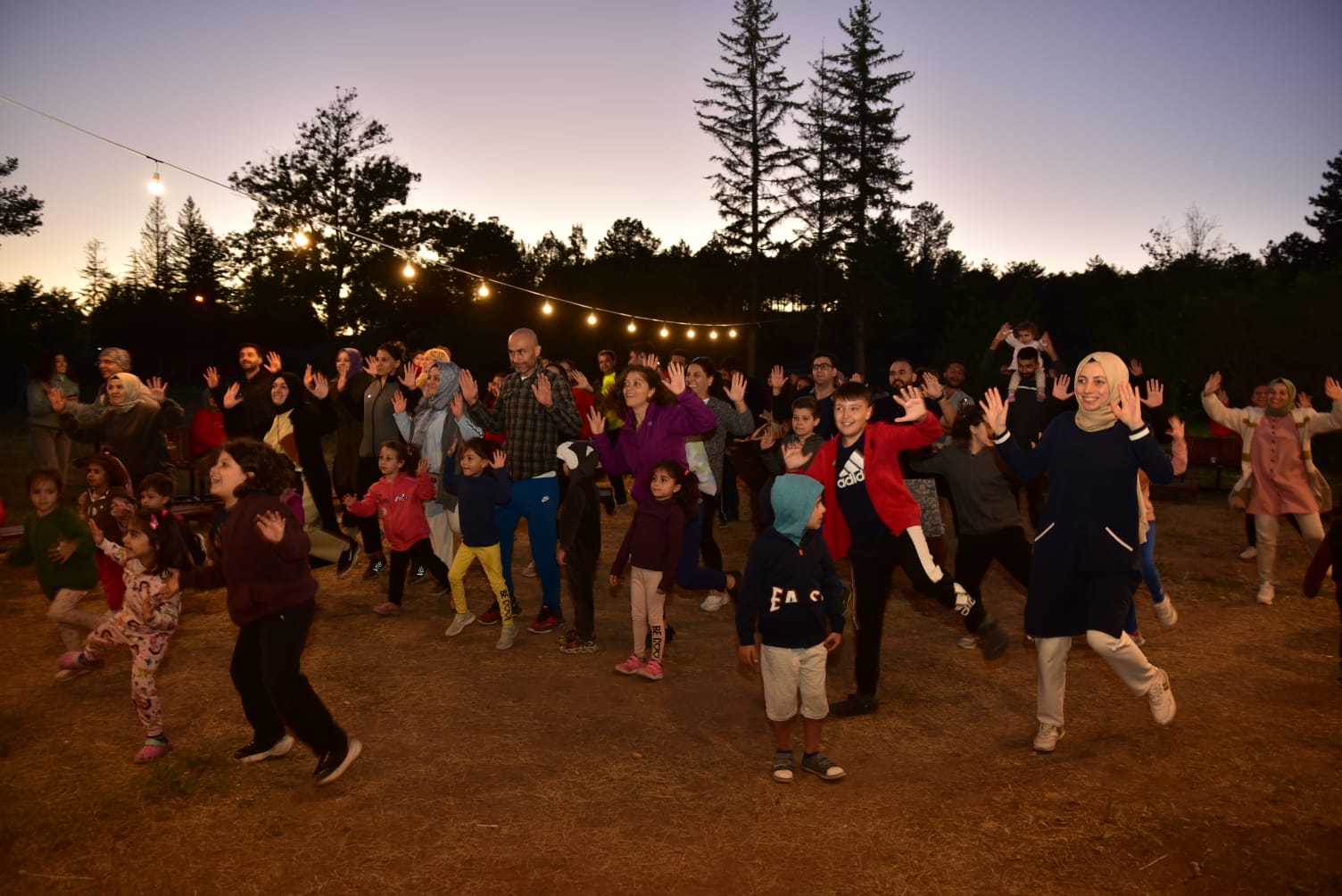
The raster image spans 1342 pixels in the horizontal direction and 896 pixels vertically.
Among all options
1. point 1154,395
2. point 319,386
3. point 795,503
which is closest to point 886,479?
point 795,503

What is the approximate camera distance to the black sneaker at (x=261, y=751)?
4.79 meters

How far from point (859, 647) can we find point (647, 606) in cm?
143

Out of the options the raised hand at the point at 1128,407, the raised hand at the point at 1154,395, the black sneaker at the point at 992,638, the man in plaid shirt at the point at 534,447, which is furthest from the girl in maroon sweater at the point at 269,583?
the raised hand at the point at 1154,395

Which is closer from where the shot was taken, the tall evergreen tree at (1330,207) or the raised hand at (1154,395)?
the raised hand at (1154,395)

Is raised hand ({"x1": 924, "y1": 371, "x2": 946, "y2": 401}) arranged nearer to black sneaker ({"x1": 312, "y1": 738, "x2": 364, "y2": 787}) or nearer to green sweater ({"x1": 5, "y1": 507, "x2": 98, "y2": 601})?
black sneaker ({"x1": 312, "y1": 738, "x2": 364, "y2": 787})

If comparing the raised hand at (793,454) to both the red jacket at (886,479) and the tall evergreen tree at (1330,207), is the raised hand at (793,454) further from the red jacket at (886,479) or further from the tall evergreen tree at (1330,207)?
the tall evergreen tree at (1330,207)

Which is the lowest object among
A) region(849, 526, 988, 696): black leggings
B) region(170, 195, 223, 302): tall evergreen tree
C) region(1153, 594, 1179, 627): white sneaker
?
region(1153, 594, 1179, 627): white sneaker

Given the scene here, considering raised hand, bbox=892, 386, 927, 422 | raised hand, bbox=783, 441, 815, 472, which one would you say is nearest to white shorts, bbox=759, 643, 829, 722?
raised hand, bbox=783, 441, 815, 472

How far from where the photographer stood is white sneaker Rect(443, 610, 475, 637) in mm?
7059

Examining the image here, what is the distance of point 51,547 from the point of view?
5938mm

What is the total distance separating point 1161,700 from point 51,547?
6868mm

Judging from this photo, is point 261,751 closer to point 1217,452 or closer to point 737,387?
point 737,387

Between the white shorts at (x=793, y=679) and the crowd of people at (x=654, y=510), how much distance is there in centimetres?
1

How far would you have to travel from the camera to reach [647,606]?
5977 millimetres
